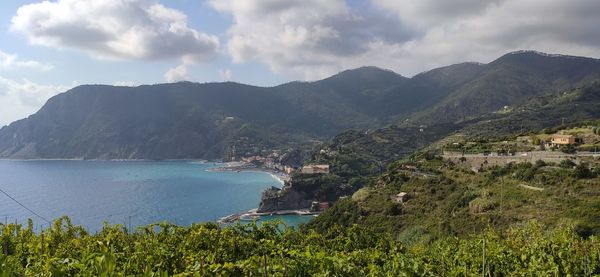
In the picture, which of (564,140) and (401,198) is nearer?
(564,140)

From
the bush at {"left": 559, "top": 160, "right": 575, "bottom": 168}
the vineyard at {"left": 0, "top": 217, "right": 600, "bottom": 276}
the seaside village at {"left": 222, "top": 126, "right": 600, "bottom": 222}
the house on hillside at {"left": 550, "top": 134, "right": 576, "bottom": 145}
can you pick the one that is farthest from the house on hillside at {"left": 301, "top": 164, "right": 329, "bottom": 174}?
the vineyard at {"left": 0, "top": 217, "right": 600, "bottom": 276}

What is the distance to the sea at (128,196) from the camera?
76.1m

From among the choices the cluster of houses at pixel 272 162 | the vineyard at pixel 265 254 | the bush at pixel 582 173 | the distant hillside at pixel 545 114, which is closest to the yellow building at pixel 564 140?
the bush at pixel 582 173

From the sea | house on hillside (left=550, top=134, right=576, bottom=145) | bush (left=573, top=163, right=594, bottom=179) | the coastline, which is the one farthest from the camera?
the coastline

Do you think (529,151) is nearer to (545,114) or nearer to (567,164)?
(567,164)

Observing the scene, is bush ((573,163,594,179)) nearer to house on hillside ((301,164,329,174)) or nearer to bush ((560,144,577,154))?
bush ((560,144,577,154))

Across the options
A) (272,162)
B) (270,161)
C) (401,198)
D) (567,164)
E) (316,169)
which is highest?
(567,164)

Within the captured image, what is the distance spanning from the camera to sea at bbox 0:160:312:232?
76062 mm

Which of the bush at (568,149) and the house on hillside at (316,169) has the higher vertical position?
the bush at (568,149)

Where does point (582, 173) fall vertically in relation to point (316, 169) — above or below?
above

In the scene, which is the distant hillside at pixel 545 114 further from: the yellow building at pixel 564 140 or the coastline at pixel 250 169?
the coastline at pixel 250 169

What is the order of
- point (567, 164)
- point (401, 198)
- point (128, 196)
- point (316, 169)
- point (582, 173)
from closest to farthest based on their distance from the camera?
point (582, 173), point (567, 164), point (401, 198), point (128, 196), point (316, 169)

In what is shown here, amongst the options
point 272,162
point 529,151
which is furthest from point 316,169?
point 529,151

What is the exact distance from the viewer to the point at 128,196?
96.8m
